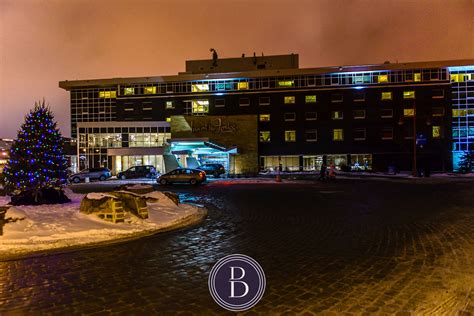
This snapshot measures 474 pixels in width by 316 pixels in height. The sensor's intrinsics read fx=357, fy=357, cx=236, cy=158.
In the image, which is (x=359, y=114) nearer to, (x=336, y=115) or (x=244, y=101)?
(x=336, y=115)

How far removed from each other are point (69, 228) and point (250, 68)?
59.0 metres

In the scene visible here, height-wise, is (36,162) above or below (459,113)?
below

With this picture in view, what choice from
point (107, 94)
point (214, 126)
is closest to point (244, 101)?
point (214, 126)

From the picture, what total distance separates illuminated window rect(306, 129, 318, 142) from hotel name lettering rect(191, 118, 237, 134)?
531 inches

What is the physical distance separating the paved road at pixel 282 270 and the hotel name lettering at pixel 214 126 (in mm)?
37638

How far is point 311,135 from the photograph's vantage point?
55.7 metres

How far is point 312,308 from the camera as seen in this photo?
446 centimetres

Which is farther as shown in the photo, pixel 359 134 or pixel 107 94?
pixel 107 94

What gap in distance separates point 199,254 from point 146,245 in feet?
5.26

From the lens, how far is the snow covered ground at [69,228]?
26.7 ft

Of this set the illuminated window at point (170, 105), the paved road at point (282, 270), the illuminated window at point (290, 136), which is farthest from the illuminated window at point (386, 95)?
the paved road at point (282, 270)

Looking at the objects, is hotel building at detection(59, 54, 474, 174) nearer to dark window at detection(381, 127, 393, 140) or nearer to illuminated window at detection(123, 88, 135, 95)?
dark window at detection(381, 127, 393, 140)

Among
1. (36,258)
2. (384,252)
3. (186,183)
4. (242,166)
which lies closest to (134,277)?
(36,258)

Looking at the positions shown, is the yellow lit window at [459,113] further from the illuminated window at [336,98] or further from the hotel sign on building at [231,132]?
the hotel sign on building at [231,132]
